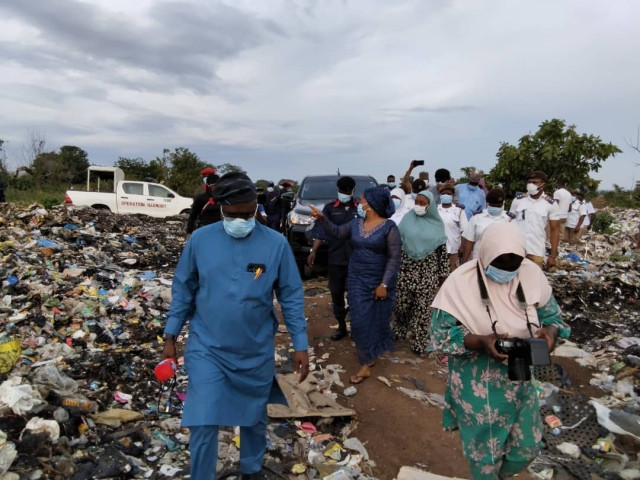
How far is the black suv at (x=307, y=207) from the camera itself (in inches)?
313

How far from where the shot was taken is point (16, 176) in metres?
24.9

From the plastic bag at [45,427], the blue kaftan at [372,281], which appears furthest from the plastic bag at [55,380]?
the blue kaftan at [372,281]

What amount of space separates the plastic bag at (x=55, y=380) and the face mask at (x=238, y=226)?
2327 mm

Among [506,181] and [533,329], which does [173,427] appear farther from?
[506,181]

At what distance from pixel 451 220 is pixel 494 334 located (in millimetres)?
4202

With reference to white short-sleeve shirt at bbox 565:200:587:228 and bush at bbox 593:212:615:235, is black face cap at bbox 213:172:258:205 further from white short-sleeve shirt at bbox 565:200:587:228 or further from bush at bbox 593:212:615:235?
bush at bbox 593:212:615:235

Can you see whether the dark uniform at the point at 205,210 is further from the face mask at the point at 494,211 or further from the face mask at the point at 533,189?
the face mask at the point at 533,189

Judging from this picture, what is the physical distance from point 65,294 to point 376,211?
4.62 m

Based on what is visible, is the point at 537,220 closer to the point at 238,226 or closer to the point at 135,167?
the point at 238,226

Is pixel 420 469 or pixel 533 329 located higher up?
pixel 533 329

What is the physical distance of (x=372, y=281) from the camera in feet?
14.2

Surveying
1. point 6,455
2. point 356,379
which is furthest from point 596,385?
point 6,455

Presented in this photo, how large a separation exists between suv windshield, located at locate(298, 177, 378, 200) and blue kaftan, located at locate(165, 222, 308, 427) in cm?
589

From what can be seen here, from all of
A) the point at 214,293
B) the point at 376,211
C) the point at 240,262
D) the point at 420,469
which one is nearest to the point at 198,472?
the point at 214,293
